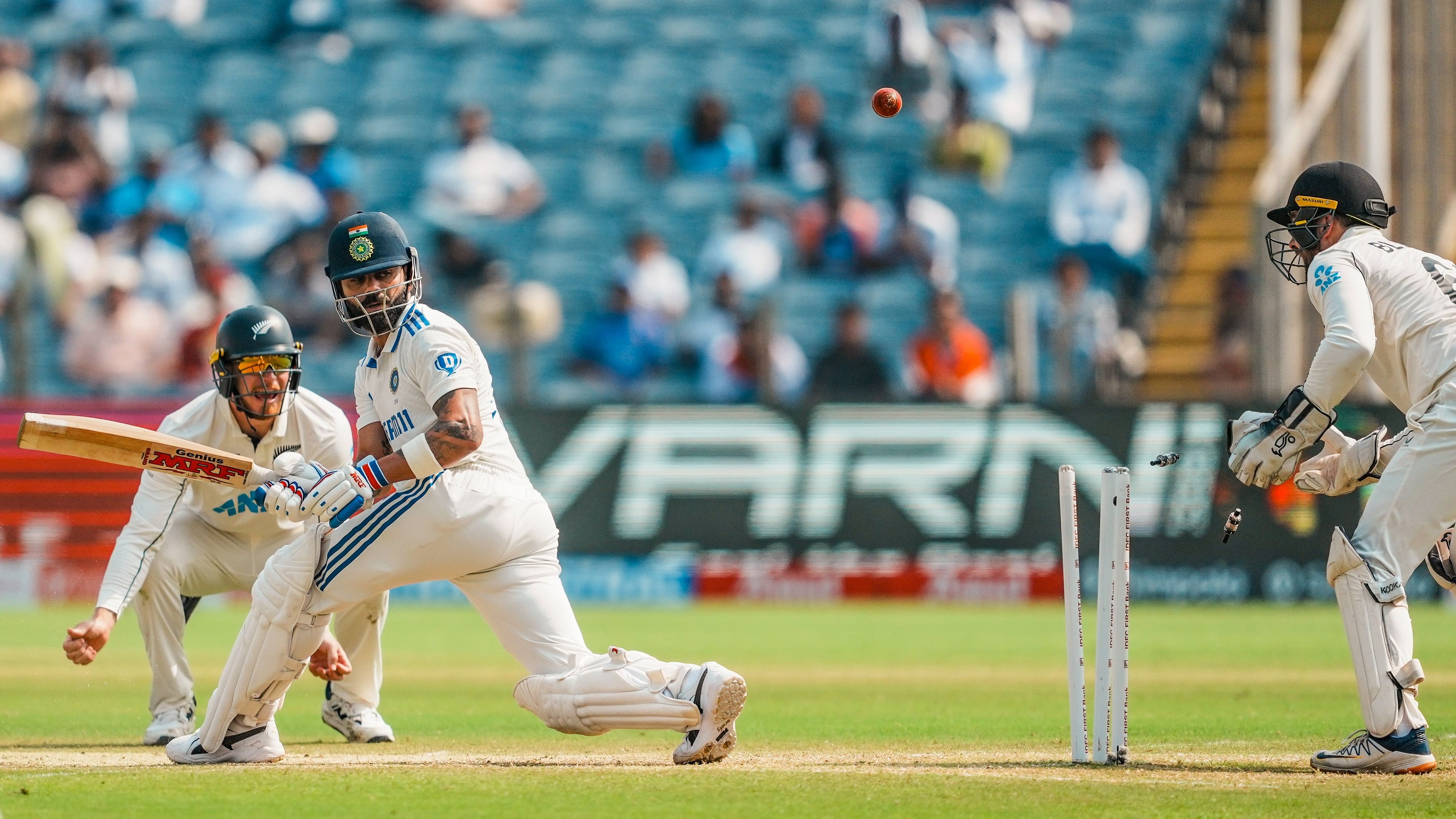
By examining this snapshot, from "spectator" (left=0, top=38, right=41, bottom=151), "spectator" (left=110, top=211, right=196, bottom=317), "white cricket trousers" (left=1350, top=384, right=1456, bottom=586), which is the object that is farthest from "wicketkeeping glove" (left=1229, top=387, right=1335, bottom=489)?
"spectator" (left=0, top=38, right=41, bottom=151)

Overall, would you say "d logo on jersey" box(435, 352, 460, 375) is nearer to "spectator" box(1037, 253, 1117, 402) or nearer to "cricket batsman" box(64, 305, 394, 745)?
"cricket batsman" box(64, 305, 394, 745)

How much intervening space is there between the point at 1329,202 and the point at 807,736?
2.90m

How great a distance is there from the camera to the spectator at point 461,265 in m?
17.9

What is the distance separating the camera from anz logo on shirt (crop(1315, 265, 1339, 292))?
6137 millimetres

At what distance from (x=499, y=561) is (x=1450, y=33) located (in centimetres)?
1148

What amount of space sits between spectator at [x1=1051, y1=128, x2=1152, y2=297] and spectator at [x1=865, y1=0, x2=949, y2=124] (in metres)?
2.06

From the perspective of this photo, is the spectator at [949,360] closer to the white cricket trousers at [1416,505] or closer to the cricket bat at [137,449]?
the white cricket trousers at [1416,505]

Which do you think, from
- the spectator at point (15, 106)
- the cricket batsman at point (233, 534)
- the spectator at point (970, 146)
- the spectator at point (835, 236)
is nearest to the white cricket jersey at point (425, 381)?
the cricket batsman at point (233, 534)

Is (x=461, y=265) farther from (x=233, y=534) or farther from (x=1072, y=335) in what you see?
(x=233, y=534)

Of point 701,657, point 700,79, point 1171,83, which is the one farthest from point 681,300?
point 701,657

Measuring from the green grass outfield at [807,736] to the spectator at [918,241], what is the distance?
17.2 ft

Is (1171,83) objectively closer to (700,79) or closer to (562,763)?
(700,79)

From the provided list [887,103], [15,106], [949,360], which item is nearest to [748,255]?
[949,360]

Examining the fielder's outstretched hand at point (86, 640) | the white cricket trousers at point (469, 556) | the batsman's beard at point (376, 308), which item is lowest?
the fielder's outstretched hand at point (86, 640)
